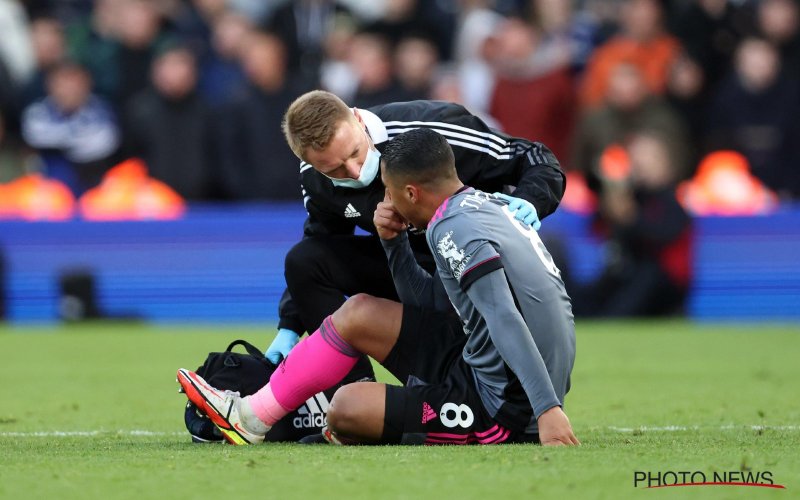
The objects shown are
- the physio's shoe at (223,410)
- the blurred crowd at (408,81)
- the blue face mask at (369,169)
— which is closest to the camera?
the physio's shoe at (223,410)

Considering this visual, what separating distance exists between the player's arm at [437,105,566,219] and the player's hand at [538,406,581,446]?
1229 millimetres

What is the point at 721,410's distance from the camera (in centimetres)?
680

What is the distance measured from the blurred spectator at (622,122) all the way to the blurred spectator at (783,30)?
1.20 m

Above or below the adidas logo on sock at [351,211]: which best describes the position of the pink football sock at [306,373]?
below

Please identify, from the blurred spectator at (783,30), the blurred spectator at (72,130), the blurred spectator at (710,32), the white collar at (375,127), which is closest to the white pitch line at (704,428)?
the white collar at (375,127)

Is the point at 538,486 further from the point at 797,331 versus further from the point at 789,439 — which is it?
the point at 797,331

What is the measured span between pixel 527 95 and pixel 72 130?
4.83m

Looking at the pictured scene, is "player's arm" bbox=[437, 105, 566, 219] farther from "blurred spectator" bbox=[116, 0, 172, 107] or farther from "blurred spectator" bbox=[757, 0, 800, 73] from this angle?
"blurred spectator" bbox=[116, 0, 172, 107]

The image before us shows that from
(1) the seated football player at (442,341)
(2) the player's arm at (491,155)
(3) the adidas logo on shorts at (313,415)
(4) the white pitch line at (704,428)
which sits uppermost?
(2) the player's arm at (491,155)

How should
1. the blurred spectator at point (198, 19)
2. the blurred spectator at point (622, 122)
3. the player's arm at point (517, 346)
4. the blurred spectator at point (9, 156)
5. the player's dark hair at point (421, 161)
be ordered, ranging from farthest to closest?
the blurred spectator at point (198, 19)
the blurred spectator at point (9, 156)
the blurred spectator at point (622, 122)
the player's dark hair at point (421, 161)
the player's arm at point (517, 346)

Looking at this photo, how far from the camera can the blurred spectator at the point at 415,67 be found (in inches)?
533

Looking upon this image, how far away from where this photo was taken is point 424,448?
5164mm

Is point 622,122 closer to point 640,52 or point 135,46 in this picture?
point 640,52

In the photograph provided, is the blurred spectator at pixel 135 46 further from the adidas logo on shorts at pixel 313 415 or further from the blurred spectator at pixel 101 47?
the adidas logo on shorts at pixel 313 415
